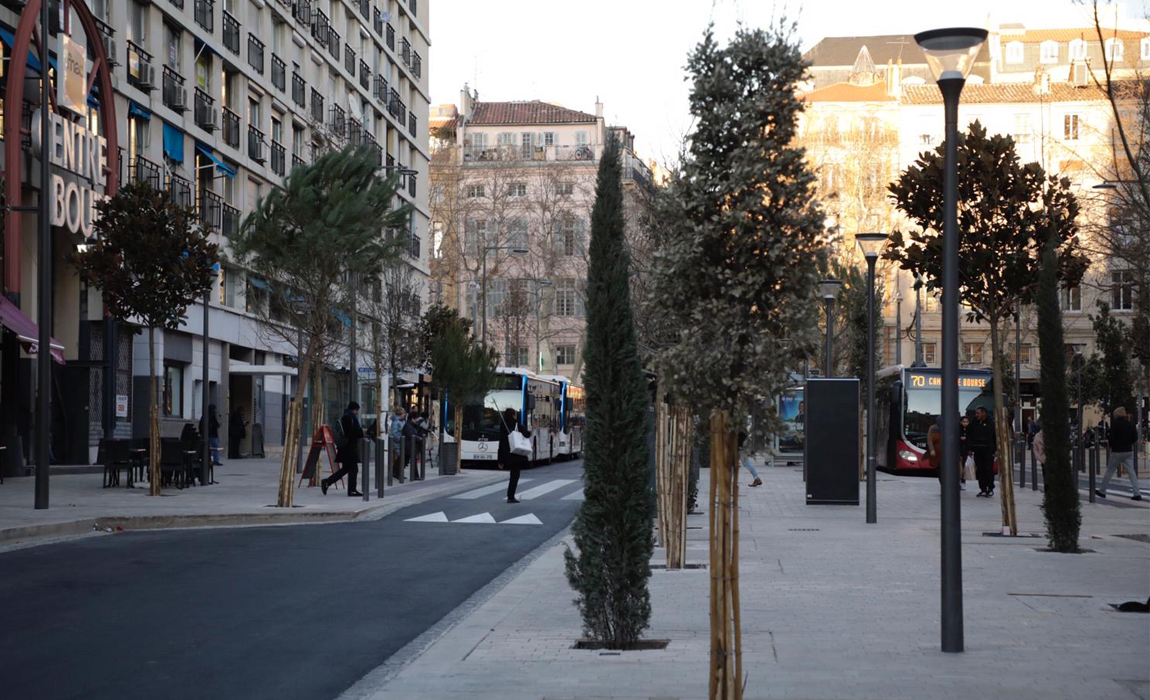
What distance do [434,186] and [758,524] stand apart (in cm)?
6389

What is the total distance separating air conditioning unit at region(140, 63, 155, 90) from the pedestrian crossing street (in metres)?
13.8

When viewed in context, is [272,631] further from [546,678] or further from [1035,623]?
[1035,623]

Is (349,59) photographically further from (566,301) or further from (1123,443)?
(1123,443)

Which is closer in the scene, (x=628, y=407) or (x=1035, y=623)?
(x=628, y=407)

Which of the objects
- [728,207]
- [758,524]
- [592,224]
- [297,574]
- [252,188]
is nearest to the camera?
[728,207]

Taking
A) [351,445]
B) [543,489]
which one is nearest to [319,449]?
[351,445]

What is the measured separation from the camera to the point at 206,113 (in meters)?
42.6

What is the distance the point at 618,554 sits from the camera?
28.0ft

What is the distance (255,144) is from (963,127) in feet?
182

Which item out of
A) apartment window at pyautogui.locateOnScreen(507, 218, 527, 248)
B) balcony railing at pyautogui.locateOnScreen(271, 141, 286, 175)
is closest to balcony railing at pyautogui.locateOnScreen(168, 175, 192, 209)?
balcony railing at pyautogui.locateOnScreen(271, 141, 286, 175)

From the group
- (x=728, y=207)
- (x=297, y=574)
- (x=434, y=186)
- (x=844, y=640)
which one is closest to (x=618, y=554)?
Result: (x=844, y=640)

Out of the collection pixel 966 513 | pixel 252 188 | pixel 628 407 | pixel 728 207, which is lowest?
pixel 966 513

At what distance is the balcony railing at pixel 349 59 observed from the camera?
57844mm

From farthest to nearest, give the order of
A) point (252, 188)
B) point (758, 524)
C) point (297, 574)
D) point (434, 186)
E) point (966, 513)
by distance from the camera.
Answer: point (434, 186), point (252, 188), point (966, 513), point (758, 524), point (297, 574)
